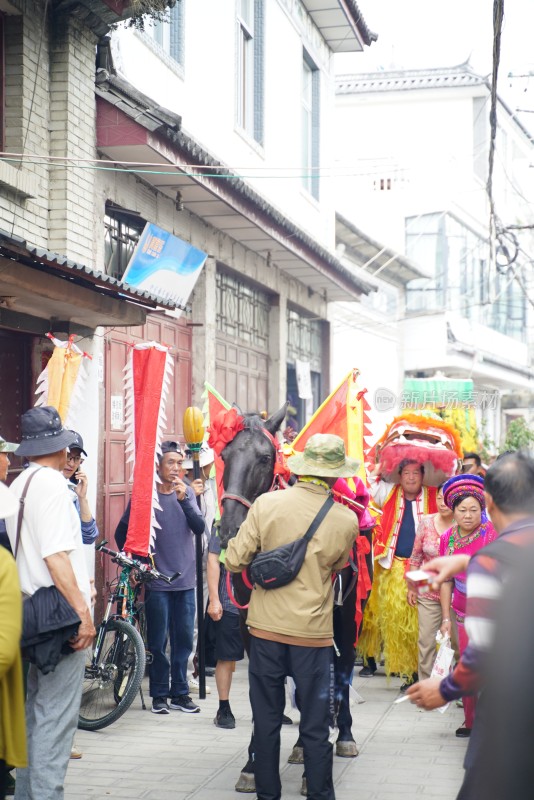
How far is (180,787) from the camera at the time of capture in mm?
6316

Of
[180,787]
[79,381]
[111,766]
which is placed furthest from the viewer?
[79,381]

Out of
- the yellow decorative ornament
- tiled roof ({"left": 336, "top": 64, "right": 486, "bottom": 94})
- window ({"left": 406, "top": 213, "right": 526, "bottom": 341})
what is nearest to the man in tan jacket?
the yellow decorative ornament

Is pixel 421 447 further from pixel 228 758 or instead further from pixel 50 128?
pixel 50 128

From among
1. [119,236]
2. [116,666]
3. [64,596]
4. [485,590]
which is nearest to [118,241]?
[119,236]

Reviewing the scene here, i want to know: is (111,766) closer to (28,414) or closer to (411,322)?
(28,414)

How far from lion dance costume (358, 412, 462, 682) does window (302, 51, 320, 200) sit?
30.4 ft

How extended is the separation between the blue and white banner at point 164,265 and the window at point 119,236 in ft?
0.60

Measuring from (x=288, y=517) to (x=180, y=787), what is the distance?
1975 mm

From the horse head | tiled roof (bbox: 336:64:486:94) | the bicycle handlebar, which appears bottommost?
the bicycle handlebar

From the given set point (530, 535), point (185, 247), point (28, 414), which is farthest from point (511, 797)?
point (185, 247)

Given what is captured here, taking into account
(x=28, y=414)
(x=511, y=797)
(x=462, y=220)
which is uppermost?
(x=462, y=220)

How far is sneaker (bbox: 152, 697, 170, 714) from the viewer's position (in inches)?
324

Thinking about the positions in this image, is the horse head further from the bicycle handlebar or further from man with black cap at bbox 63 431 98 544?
the bicycle handlebar

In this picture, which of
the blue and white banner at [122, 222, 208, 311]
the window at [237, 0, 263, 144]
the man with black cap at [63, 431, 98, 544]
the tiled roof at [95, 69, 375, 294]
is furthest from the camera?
the window at [237, 0, 263, 144]
